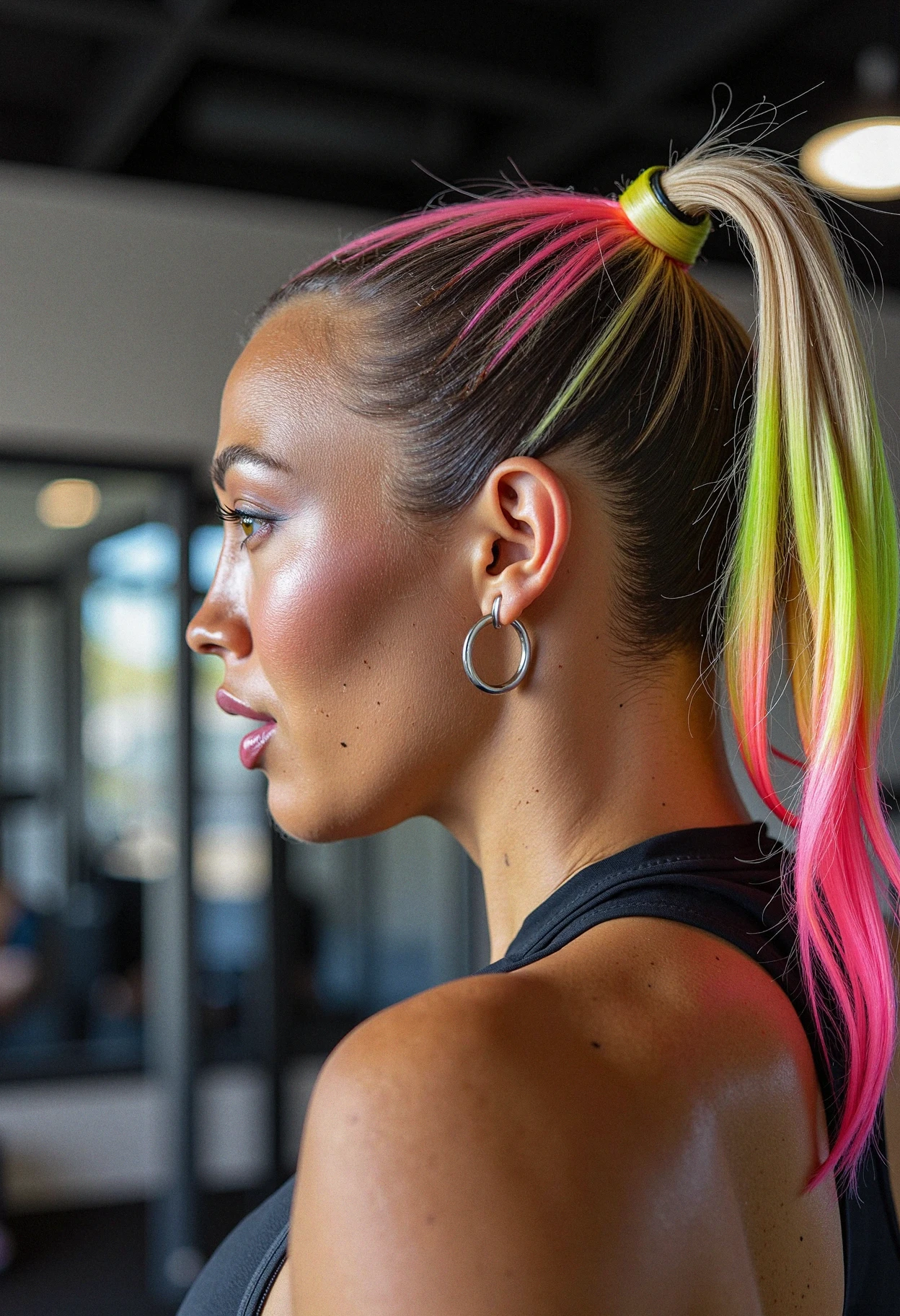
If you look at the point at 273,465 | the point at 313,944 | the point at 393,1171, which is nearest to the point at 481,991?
the point at 393,1171

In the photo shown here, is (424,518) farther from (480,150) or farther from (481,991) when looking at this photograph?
(480,150)

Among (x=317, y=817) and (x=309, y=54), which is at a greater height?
(x=309, y=54)

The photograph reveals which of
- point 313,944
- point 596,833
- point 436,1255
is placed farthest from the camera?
point 313,944

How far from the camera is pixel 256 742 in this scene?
831mm

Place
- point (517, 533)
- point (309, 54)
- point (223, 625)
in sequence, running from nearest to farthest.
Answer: point (517, 533), point (223, 625), point (309, 54)

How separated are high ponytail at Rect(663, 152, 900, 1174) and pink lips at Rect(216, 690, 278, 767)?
Answer: 0.30 metres

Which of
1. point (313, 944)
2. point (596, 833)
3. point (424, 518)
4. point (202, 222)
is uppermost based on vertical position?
point (202, 222)

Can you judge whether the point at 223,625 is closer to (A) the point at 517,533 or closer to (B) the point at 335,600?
(B) the point at 335,600

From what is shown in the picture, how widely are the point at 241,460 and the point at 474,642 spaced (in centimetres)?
19

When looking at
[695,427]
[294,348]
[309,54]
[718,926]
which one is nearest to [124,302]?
[309,54]

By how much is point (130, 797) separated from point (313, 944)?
88 centimetres

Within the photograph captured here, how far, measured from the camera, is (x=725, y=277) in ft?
14.5

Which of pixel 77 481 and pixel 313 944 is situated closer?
pixel 77 481

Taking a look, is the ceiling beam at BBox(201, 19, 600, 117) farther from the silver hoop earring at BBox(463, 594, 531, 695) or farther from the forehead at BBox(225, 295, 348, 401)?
the silver hoop earring at BBox(463, 594, 531, 695)
